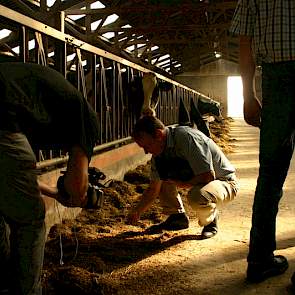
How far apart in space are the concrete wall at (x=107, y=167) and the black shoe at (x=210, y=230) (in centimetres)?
100

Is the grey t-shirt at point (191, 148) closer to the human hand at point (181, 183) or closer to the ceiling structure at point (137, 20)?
the human hand at point (181, 183)

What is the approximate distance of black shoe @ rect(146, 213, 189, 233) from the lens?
3.45 metres

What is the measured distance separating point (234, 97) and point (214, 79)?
1.73 metres

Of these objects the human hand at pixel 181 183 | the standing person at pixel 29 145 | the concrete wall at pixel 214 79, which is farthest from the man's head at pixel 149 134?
the concrete wall at pixel 214 79

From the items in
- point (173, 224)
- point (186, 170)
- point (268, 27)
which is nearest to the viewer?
point (268, 27)

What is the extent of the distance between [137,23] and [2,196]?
14502 mm

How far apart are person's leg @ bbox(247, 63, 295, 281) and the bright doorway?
27.4 m

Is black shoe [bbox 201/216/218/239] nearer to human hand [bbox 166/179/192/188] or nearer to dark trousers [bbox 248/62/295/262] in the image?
human hand [bbox 166/179/192/188]

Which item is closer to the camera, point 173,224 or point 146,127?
point 146,127

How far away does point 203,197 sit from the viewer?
3.01m

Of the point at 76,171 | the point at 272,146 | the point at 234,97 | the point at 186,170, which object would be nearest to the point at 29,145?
the point at 76,171

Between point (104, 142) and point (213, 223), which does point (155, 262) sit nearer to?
point (213, 223)

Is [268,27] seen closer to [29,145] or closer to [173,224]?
[29,145]

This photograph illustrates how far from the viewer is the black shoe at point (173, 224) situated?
11.3 feet
